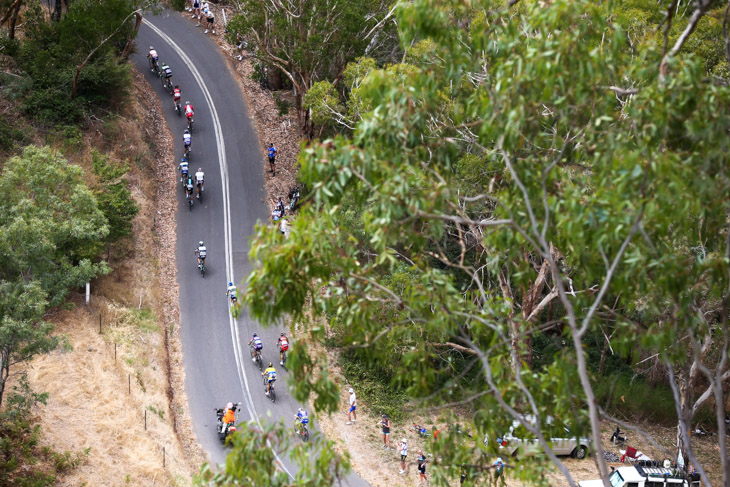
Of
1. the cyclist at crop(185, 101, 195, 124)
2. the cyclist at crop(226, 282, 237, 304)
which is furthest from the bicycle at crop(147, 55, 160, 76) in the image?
the cyclist at crop(226, 282, 237, 304)

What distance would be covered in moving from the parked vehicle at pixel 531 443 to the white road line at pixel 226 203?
22.8ft

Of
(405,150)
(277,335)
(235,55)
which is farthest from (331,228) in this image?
(235,55)

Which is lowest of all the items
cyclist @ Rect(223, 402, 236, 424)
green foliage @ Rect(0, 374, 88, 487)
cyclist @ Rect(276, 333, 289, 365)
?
cyclist @ Rect(223, 402, 236, 424)

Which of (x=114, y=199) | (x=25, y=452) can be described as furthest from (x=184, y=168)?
(x=25, y=452)

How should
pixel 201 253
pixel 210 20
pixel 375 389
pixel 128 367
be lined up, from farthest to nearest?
pixel 210 20 → pixel 201 253 → pixel 375 389 → pixel 128 367

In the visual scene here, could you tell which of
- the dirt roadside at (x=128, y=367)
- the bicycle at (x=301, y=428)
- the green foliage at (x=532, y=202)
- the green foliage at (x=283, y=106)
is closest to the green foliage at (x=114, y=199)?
the dirt roadside at (x=128, y=367)

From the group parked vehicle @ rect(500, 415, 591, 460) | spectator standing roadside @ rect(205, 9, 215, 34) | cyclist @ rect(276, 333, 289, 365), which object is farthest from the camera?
spectator standing roadside @ rect(205, 9, 215, 34)

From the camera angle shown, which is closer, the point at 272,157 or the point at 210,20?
the point at 272,157

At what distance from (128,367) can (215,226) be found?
10.8 meters

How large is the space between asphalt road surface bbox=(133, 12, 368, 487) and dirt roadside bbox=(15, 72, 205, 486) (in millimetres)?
694

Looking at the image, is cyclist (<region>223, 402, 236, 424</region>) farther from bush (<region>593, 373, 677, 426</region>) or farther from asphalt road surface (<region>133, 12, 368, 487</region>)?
bush (<region>593, 373, 677, 426</region>)

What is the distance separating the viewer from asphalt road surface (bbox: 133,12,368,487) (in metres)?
27.8

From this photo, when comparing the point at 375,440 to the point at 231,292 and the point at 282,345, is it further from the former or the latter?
the point at 231,292

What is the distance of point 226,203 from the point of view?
37.8 meters
